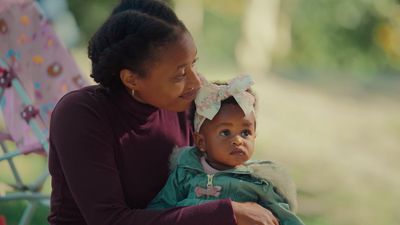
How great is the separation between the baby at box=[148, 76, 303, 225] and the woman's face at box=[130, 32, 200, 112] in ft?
0.15

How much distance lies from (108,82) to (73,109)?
0.46 ft

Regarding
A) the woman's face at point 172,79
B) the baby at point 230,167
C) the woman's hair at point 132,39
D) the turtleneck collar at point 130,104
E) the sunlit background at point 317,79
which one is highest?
the woman's hair at point 132,39

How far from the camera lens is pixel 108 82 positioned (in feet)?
7.48

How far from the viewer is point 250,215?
2.16 m

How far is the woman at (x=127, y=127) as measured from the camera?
7.10 feet

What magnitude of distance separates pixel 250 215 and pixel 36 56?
165 centimetres

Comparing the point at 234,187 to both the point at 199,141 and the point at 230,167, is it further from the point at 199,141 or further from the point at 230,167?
the point at 199,141

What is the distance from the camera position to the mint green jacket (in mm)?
2264

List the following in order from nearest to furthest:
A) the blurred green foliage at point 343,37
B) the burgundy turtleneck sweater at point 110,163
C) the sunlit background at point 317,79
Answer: the burgundy turtleneck sweater at point 110,163 < the sunlit background at point 317,79 < the blurred green foliage at point 343,37

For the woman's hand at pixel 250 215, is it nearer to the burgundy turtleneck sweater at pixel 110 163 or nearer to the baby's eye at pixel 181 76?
the burgundy turtleneck sweater at pixel 110 163

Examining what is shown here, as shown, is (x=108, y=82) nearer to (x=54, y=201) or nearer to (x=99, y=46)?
(x=99, y=46)

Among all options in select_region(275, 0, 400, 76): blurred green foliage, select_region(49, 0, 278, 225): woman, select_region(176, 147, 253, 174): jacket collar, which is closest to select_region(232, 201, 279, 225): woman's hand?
select_region(49, 0, 278, 225): woman

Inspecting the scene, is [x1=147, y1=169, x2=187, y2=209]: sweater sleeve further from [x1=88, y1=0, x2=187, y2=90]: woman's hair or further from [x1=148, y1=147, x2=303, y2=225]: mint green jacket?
[x1=88, y1=0, x2=187, y2=90]: woman's hair

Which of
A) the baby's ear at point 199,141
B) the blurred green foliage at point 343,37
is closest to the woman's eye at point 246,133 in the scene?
the baby's ear at point 199,141
